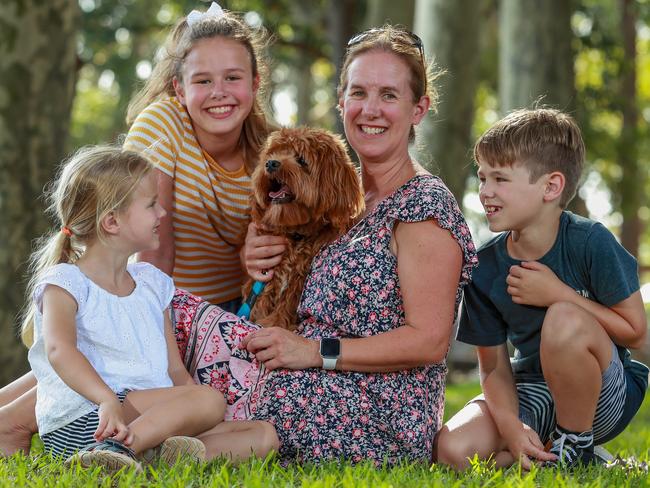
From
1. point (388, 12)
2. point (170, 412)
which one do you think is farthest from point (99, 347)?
point (388, 12)

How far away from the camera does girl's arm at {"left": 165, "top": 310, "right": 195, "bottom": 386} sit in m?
3.69

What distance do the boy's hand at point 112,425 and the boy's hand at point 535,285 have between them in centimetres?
159

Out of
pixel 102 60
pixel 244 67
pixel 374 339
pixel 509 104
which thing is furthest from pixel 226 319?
pixel 102 60

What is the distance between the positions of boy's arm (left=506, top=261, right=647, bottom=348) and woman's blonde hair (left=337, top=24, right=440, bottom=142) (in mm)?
880

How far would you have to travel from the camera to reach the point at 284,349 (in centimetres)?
363

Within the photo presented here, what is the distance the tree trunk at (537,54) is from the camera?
8680 mm

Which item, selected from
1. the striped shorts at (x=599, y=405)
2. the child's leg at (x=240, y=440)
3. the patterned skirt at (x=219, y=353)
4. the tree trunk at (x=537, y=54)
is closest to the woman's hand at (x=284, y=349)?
the patterned skirt at (x=219, y=353)

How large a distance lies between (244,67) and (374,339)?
1.57 metres

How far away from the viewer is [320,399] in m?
3.62

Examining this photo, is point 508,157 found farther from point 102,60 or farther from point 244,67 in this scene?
point 102,60

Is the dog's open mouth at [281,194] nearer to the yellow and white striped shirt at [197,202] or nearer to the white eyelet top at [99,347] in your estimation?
the yellow and white striped shirt at [197,202]

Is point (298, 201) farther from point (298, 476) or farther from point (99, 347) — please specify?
point (298, 476)

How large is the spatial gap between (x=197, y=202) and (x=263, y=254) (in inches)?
19.3

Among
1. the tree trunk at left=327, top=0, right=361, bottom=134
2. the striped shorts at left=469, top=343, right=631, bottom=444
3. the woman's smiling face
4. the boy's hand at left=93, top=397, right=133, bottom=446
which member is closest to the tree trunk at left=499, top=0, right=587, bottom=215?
the tree trunk at left=327, top=0, right=361, bottom=134
